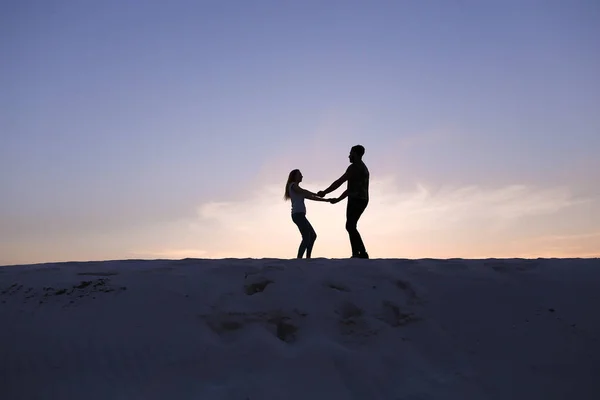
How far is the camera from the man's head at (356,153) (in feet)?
26.1

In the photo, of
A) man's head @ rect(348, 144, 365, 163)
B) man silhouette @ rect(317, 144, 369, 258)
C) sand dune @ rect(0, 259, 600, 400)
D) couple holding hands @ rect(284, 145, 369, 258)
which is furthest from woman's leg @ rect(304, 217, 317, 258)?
sand dune @ rect(0, 259, 600, 400)

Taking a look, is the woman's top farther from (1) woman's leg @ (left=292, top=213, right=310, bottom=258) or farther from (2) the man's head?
(2) the man's head

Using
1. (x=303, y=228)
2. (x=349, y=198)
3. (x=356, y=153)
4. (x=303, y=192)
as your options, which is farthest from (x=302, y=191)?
(x=356, y=153)

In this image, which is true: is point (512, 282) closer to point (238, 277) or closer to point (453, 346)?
point (453, 346)

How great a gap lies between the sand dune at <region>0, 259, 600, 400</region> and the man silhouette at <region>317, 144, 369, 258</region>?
1612 millimetres

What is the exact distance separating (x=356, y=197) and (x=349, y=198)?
0.10 m

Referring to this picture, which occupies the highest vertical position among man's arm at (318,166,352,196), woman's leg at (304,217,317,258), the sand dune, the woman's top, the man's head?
the man's head

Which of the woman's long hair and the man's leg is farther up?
the woman's long hair

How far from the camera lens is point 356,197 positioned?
25.2 ft

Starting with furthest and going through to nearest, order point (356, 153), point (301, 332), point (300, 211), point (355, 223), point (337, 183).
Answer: point (337, 183) → point (300, 211) → point (356, 153) → point (355, 223) → point (301, 332)

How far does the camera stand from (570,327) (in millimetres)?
4914

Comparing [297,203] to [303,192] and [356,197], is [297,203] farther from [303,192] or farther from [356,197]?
[356,197]

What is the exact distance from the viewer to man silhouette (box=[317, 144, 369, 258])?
7.62 m

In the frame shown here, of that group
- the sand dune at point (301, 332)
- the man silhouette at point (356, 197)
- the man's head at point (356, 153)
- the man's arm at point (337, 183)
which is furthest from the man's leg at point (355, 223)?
the sand dune at point (301, 332)
